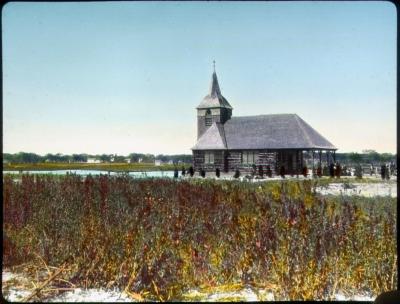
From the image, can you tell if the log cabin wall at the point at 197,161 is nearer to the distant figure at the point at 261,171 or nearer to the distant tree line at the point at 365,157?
the distant figure at the point at 261,171

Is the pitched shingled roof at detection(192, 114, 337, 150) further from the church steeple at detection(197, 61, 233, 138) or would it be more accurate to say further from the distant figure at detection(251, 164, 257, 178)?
the distant figure at detection(251, 164, 257, 178)

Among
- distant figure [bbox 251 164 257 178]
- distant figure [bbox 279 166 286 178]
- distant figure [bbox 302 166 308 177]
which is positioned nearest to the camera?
distant figure [bbox 279 166 286 178]

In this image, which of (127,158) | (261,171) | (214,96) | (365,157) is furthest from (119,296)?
(365,157)

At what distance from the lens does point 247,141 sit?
15.8ft

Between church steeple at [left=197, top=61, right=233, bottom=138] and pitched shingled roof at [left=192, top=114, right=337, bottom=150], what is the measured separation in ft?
0.28

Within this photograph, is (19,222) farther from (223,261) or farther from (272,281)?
(272,281)

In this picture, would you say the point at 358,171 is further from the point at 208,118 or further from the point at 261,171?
the point at 208,118

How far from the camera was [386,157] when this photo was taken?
3523 millimetres

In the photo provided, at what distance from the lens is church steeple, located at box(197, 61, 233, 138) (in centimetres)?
348

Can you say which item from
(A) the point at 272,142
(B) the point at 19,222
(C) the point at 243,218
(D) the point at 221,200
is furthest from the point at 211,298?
(A) the point at 272,142

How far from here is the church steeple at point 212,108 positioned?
3.48 m

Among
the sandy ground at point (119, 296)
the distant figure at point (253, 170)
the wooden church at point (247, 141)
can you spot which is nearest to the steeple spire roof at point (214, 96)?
the wooden church at point (247, 141)

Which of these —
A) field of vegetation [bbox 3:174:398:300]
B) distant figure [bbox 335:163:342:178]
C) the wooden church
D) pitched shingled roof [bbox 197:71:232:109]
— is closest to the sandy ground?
field of vegetation [bbox 3:174:398:300]

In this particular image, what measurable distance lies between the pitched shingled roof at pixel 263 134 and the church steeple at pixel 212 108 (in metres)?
0.08
